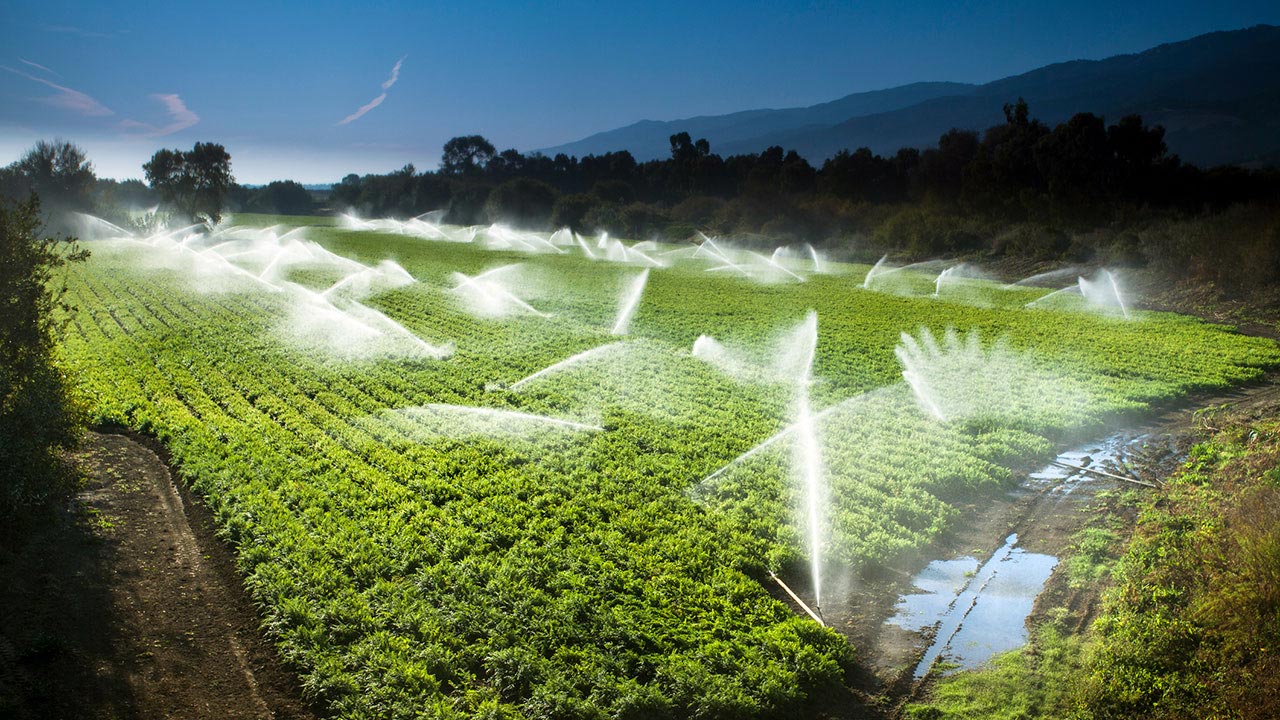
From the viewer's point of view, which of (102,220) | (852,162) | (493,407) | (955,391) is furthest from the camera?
(852,162)

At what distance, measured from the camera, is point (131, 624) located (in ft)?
23.8

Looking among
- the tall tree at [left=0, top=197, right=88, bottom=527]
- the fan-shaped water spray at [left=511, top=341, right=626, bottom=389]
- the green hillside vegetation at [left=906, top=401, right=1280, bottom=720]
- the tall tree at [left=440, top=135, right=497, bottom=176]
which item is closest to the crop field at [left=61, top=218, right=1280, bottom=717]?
the fan-shaped water spray at [left=511, top=341, right=626, bottom=389]

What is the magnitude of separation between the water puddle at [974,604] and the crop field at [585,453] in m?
0.68

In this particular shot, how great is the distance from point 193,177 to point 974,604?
274ft

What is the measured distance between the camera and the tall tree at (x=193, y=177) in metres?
73.8

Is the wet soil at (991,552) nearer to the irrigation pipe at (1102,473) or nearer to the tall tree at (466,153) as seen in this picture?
the irrigation pipe at (1102,473)

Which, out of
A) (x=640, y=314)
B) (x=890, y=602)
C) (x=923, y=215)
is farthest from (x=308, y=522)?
(x=923, y=215)

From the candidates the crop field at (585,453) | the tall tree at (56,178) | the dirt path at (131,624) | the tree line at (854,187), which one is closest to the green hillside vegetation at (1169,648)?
the crop field at (585,453)

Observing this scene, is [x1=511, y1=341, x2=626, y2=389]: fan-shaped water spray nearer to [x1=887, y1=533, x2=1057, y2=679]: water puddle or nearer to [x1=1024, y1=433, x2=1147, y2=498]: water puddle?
[x1=887, y1=533, x2=1057, y2=679]: water puddle

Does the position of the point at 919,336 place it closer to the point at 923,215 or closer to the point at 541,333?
the point at 541,333

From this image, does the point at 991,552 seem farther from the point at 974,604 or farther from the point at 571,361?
the point at 571,361

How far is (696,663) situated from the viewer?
21.9ft

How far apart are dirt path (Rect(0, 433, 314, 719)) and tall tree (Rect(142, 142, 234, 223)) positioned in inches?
2985

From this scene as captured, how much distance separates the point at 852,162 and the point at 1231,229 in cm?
4206
